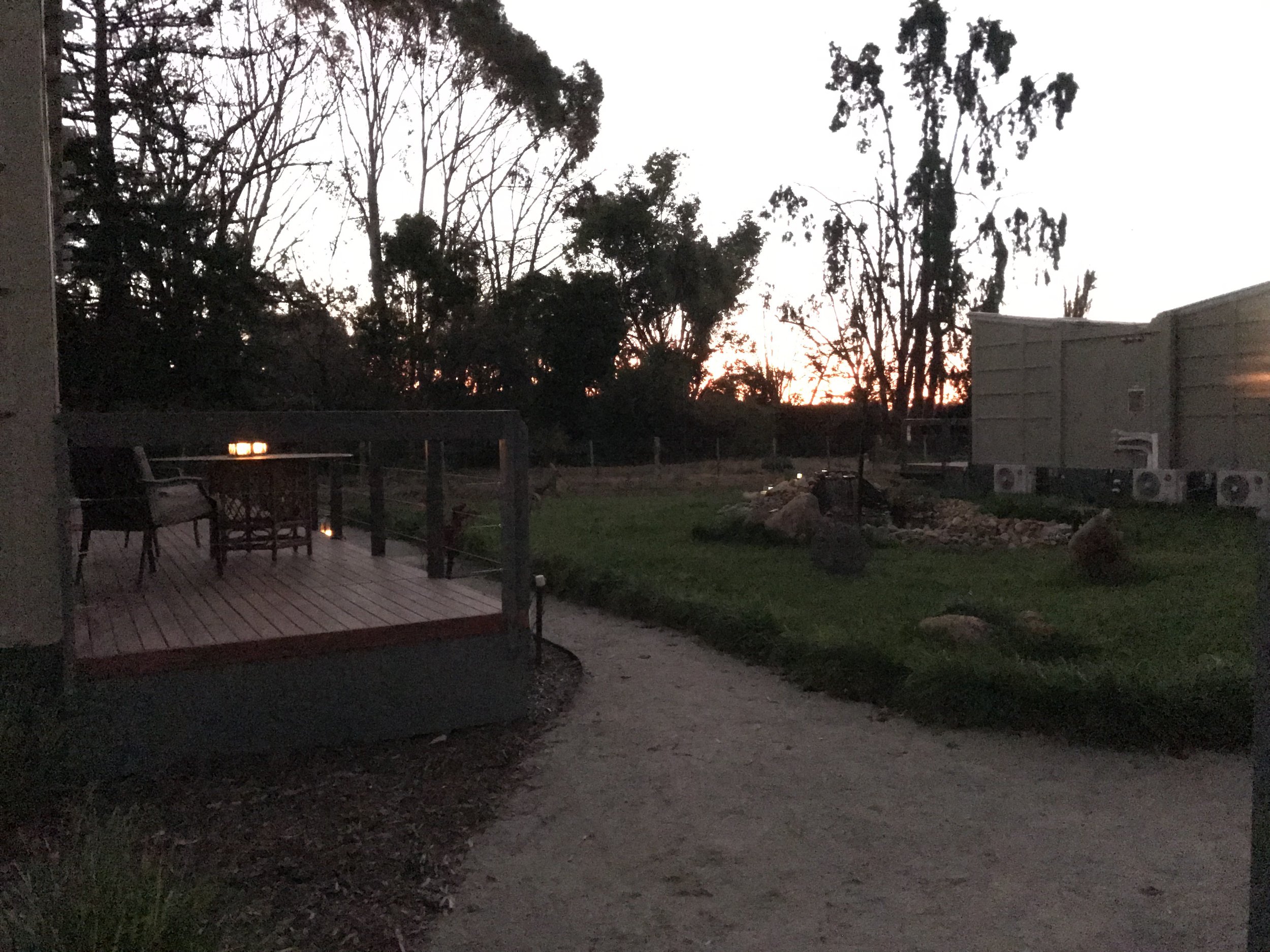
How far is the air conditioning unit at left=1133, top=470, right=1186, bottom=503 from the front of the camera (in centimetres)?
1330

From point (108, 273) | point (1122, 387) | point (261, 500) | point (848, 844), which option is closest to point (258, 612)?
point (261, 500)

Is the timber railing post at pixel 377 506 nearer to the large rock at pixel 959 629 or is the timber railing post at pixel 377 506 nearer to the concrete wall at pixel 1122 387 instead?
the large rock at pixel 959 629

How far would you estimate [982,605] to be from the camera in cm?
646

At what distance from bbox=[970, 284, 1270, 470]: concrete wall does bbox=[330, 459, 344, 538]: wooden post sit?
909 centimetres

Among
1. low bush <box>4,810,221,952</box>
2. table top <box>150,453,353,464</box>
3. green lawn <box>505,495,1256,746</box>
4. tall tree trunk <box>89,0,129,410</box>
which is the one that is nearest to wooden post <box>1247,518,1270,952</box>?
low bush <box>4,810,221,952</box>

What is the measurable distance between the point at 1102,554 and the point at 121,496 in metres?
6.91

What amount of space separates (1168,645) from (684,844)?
3.59 metres

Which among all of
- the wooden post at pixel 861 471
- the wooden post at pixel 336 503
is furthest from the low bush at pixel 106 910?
the wooden post at pixel 861 471

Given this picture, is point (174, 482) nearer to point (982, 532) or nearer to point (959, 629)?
point (959, 629)

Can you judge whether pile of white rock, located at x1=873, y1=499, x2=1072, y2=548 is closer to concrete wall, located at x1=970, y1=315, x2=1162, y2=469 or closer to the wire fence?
concrete wall, located at x1=970, y1=315, x2=1162, y2=469

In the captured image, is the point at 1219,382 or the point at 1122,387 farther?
the point at 1122,387

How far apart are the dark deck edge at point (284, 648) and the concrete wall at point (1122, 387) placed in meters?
9.58

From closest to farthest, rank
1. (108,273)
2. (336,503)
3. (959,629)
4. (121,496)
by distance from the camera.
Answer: (959,629), (121,496), (336,503), (108,273)

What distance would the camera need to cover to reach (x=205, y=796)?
4043 mm
